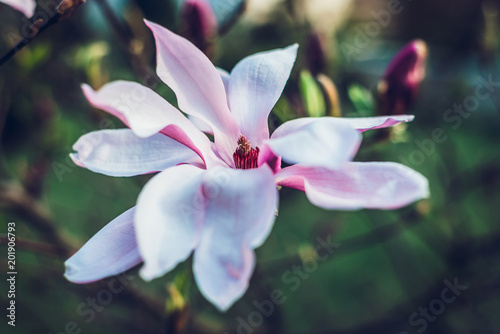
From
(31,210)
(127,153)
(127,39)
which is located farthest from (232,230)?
(31,210)

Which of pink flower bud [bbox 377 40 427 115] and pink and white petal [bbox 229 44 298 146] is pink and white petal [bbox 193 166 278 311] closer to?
pink and white petal [bbox 229 44 298 146]

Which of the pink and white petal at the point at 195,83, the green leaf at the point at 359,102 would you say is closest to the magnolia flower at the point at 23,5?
the pink and white petal at the point at 195,83

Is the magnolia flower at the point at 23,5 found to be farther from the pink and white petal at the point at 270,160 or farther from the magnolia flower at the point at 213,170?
the pink and white petal at the point at 270,160

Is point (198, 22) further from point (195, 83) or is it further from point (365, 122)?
point (365, 122)

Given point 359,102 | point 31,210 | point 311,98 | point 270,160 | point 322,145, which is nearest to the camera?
point 322,145

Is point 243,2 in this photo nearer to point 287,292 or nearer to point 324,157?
point 324,157

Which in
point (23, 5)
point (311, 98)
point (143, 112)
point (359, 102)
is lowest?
point (359, 102)

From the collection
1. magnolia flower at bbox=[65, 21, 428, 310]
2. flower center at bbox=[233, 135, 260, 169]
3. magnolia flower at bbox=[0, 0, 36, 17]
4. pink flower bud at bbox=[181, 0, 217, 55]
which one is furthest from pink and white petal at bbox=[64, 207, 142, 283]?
pink flower bud at bbox=[181, 0, 217, 55]
